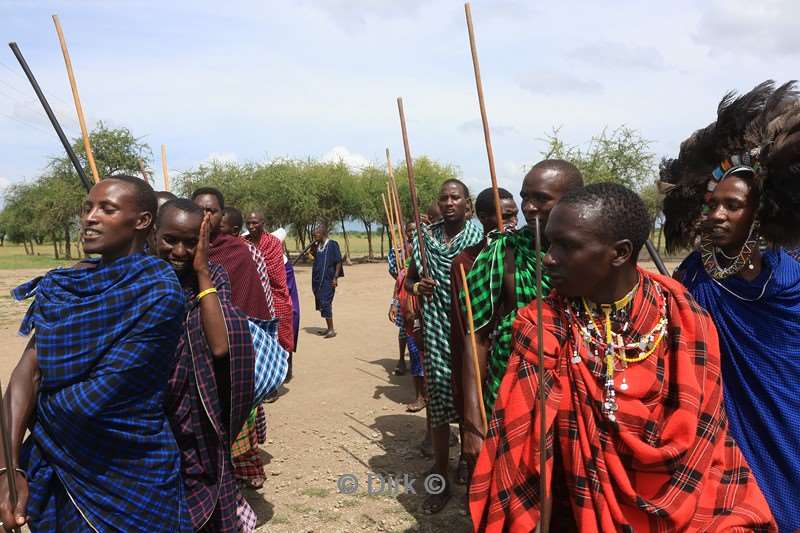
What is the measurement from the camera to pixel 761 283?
2418mm

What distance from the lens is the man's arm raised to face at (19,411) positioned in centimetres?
198

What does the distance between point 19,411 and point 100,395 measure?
11.1 inches

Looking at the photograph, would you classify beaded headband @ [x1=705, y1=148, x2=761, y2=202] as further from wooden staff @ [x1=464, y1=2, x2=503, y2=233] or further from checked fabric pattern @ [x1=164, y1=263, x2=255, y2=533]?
checked fabric pattern @ [x1=164, y1=263, x2=255, y2=533]

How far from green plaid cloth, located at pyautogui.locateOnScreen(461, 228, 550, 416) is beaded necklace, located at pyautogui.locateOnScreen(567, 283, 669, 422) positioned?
0.57 meters

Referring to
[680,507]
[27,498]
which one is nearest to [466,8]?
[680,507]

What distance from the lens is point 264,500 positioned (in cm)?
407

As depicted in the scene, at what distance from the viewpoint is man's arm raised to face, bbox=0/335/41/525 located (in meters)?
1.98

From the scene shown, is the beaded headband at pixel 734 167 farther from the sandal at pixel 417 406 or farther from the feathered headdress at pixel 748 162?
the sandal at pixel 417 406

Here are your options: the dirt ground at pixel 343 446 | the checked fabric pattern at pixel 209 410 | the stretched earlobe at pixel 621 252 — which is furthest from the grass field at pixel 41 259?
the stretched earlobe at pixel 621 252

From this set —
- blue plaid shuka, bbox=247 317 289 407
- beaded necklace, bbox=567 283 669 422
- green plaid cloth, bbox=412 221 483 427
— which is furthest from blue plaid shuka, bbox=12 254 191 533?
green plaid cloth, bbox=412 221 483 427

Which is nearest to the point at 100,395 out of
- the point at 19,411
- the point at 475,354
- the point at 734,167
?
the point at 19,411

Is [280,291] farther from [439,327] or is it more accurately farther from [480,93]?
[480,93]

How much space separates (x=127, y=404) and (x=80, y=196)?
34.2m

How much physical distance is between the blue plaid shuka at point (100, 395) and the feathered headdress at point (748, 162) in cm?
239
